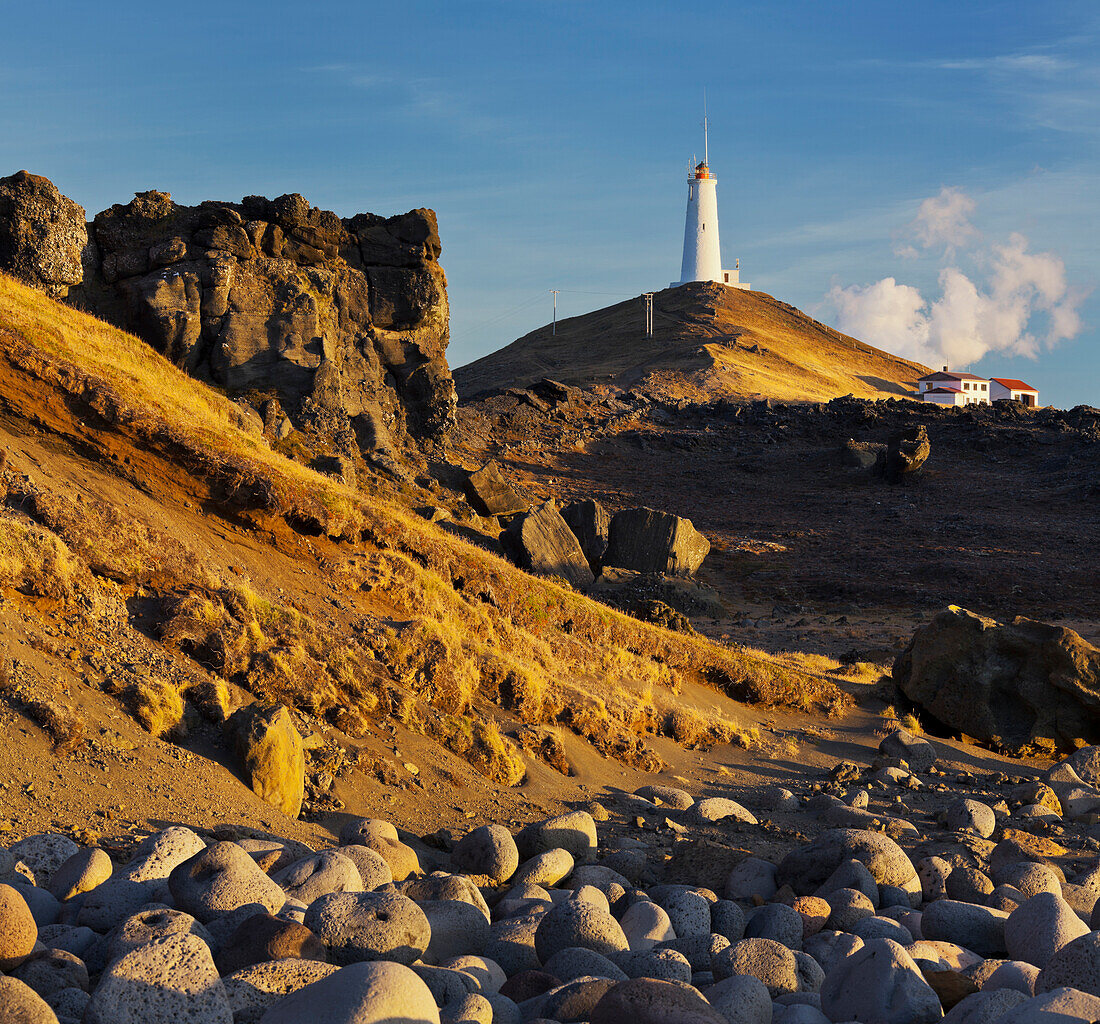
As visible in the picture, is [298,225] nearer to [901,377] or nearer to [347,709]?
[347,709]

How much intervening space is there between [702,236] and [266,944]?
10931 cm

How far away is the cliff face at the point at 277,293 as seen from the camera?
25344 millimetres

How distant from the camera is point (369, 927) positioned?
5379mm

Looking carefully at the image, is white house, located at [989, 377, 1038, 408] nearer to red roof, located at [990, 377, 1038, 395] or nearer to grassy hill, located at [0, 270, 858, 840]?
red roof, located at [990, 377, 1038, 395]

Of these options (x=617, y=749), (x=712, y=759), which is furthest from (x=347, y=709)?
(x=712, y=759)

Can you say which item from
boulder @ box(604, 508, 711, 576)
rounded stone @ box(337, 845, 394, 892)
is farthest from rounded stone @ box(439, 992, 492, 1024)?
A: boulder @ box(604, 508, 711, 576)

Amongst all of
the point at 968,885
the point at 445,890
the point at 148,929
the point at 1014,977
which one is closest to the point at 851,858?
the point at 968,885

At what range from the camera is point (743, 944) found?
6.20 m

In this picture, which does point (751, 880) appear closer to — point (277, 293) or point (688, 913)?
point (688, 913)

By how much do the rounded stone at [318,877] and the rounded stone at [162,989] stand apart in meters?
1.49

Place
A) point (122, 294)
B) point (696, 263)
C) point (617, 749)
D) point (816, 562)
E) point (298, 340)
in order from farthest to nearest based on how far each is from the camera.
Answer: point (696, 263), point (816, 562), point (298, 340), point (122, 294), point (617, 749)

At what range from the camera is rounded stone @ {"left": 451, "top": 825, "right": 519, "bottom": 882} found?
25.8ft

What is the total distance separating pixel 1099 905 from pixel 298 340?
24476 millimetres

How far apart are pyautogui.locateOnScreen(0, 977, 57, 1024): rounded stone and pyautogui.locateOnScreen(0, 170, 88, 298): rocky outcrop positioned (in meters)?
22.5
